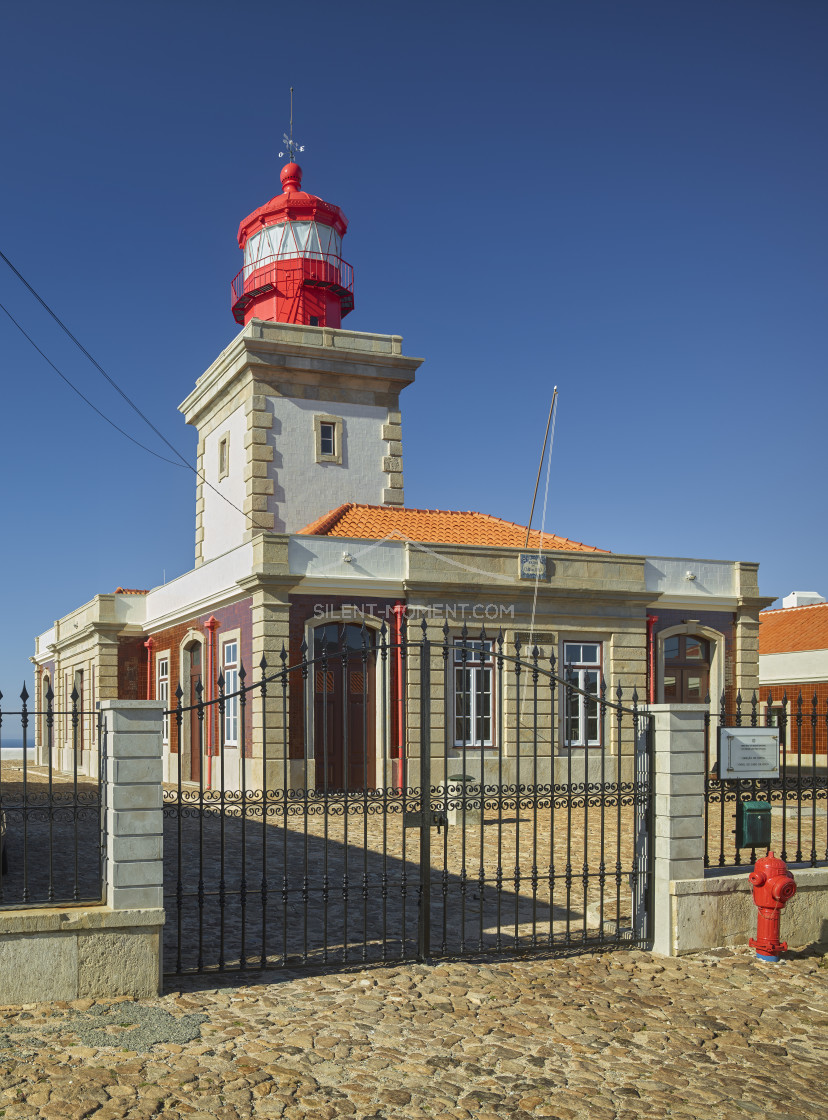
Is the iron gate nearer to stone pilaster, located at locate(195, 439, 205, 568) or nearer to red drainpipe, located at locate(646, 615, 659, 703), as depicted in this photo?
red drainpipe, located at locate(646, 615, 659, 703)

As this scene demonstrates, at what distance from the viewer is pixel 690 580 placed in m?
22.4

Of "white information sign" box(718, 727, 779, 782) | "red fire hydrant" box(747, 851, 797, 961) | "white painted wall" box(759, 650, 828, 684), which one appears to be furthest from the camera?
"white painted wall" box(759, 650, 828, 684)

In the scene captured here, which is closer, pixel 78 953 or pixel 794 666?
pixel 78 953

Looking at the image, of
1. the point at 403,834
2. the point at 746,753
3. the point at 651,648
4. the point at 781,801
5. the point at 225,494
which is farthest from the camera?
the point at 225,494

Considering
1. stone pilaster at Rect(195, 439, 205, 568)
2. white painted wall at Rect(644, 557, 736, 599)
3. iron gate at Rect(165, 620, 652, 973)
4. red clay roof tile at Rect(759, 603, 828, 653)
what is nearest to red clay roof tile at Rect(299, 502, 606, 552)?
white painted wall at Rect(644, 557, 736, 599)

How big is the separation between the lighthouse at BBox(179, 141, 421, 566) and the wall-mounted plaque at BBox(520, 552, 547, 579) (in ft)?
16.9

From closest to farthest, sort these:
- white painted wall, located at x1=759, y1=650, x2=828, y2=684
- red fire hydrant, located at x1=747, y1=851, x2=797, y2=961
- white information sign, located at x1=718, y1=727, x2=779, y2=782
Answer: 1. red fire hydrant, located at x1=747, y1=851, x2=797, y2=961
2. white information sign, located at x1=718, y1=727, x2=779, y2=782
3. white painted wall, located at x1=759, y1=650, x2=828, y2=684

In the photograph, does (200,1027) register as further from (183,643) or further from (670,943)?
(183,643)

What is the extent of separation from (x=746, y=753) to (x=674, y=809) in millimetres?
1115

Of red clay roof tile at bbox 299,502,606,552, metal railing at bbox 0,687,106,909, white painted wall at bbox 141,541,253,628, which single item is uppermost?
red clay roof tile at bbox 299,502,606,552

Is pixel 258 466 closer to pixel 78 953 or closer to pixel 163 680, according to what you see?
pixel 163 680

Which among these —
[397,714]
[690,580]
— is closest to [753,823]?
[397,714]

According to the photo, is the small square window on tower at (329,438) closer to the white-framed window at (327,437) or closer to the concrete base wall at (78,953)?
the white-framed window at (327,437)

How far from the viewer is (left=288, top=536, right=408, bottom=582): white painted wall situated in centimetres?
1933
